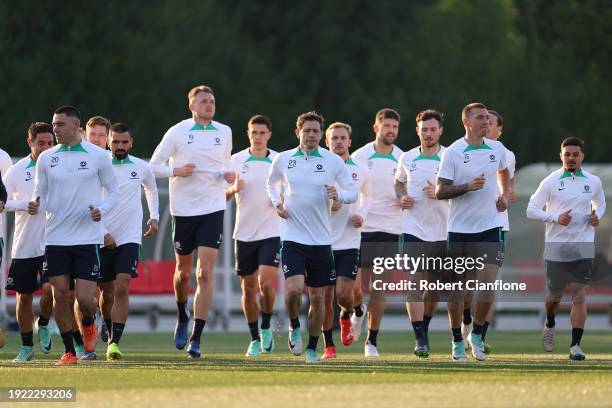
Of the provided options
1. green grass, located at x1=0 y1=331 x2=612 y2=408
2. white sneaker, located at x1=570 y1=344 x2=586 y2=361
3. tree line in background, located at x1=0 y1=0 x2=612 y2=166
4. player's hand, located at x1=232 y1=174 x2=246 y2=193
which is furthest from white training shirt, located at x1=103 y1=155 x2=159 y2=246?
tree line in background, located at x1=0 y1=0 x2=612 y2=166

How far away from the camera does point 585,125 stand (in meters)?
54.7

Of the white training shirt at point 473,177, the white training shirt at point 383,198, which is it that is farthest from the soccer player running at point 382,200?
the white training shirt at point 473,177

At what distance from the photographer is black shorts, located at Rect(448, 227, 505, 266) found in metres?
19.4

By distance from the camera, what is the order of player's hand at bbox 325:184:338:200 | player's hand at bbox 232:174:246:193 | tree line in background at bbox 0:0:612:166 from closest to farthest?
player's hand at bbox 325:184:338:200
player's hand at bbox 232:174:246:193
tree line in background at bbox 0:0:612:166

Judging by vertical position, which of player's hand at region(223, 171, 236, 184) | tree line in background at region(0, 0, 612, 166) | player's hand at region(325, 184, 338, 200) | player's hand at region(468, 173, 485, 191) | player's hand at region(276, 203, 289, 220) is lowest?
player's hand at region(276, 203, 289, 220)

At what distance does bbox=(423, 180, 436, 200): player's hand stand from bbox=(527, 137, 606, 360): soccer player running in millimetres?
1080

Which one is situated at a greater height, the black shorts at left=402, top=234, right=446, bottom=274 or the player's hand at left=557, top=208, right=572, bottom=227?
the player's hand at left=557, top=208, right=572, bottom=227

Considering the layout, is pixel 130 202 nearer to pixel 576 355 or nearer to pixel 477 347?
pixel 477 347

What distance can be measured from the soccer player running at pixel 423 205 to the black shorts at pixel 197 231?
6.92 ft

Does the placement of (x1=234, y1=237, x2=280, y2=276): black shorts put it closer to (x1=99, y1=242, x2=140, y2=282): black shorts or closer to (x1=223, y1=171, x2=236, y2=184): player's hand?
(x1=223, y1=171, x2=236, y2=184): player's hand

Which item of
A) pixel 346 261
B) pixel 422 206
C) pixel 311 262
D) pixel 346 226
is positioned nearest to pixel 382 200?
pixel 346 226

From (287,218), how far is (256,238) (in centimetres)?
273

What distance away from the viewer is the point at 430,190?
21.0m

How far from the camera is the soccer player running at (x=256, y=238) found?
21.4m
